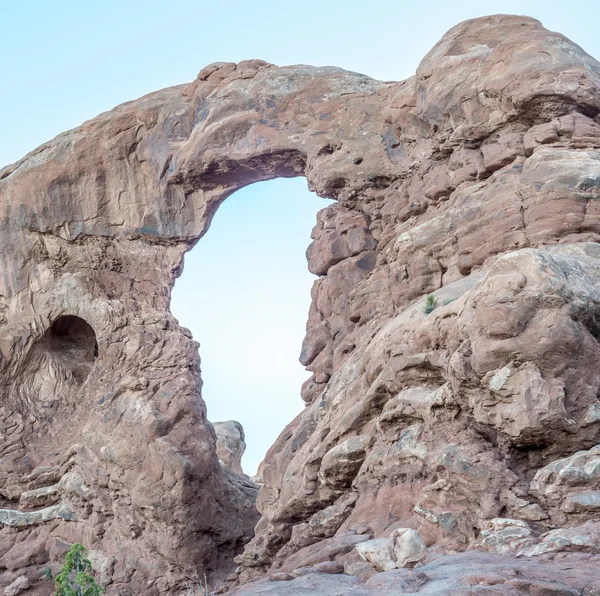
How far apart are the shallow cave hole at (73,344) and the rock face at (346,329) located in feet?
0.23

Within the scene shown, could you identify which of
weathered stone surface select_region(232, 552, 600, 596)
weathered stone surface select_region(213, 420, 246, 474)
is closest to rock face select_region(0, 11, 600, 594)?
weathered stone surface select_region(232, 552, 600, 596)

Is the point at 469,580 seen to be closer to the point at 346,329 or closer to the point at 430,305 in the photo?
the point at 430,305

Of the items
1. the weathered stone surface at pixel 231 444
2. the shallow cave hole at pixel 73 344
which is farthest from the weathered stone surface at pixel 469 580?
the weathered stone surface at pixel 231 444

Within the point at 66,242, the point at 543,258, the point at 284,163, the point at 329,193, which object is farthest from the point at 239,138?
the point at 543,258

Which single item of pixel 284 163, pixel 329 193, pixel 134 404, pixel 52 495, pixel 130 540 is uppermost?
pixel 284 163

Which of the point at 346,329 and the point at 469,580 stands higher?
the point at 346,329

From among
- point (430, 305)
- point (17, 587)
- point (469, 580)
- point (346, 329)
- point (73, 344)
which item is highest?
point (73, 344)

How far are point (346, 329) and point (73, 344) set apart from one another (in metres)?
8.11

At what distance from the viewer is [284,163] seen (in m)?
18.1

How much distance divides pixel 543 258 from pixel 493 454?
2.26 metres

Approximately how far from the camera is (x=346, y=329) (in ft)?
50.6

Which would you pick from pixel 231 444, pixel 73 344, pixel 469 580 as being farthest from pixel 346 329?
pixel 231 444

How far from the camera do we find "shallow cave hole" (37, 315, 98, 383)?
19.6 meters

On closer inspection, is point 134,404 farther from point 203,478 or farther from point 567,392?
point 567,392
